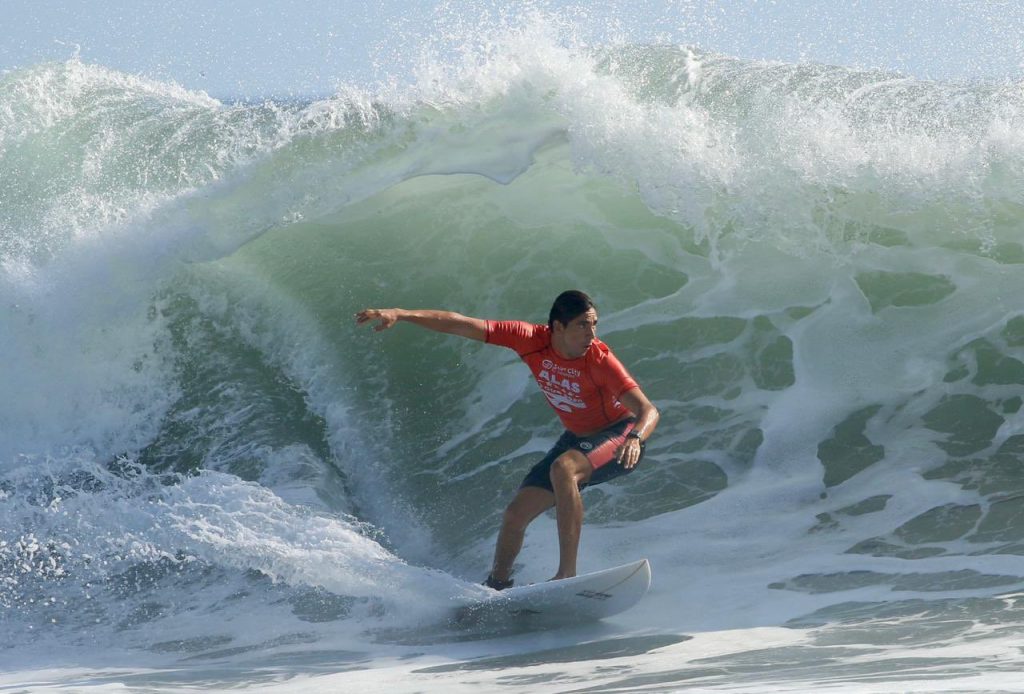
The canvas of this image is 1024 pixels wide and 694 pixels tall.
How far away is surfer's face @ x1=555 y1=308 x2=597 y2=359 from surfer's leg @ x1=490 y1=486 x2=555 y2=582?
614 millimetres

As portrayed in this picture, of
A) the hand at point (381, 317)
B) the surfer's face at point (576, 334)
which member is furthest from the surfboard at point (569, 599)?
the hand at point (381, 317)

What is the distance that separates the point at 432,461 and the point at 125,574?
195cm

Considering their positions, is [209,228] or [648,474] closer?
[648,474]

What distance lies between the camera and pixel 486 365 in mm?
7914

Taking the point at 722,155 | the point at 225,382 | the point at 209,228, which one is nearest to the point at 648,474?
the point at 722,155

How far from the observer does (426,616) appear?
17.2 feet

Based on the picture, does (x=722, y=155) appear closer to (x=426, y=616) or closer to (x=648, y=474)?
(x=648, y=474)

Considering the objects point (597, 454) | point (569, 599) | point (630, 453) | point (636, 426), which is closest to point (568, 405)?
point (597, 454)

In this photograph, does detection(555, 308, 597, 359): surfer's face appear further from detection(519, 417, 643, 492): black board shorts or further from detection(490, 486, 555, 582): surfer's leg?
detection(490, 486, 555, 582): surfer's leg

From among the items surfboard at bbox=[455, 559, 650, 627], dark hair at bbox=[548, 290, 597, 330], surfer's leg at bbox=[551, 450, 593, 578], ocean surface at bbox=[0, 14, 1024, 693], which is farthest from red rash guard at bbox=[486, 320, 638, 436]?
ocean surface at bbox=[0, 14, 1024, 693]

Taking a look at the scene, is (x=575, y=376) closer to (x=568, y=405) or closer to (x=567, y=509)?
(x=568, y=405)

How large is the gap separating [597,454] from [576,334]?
0.52 m

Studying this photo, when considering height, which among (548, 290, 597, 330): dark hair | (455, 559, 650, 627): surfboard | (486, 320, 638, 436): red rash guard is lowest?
(455, 559, 650, 627): surfboard

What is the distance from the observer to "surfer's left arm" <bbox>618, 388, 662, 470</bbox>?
474cm
